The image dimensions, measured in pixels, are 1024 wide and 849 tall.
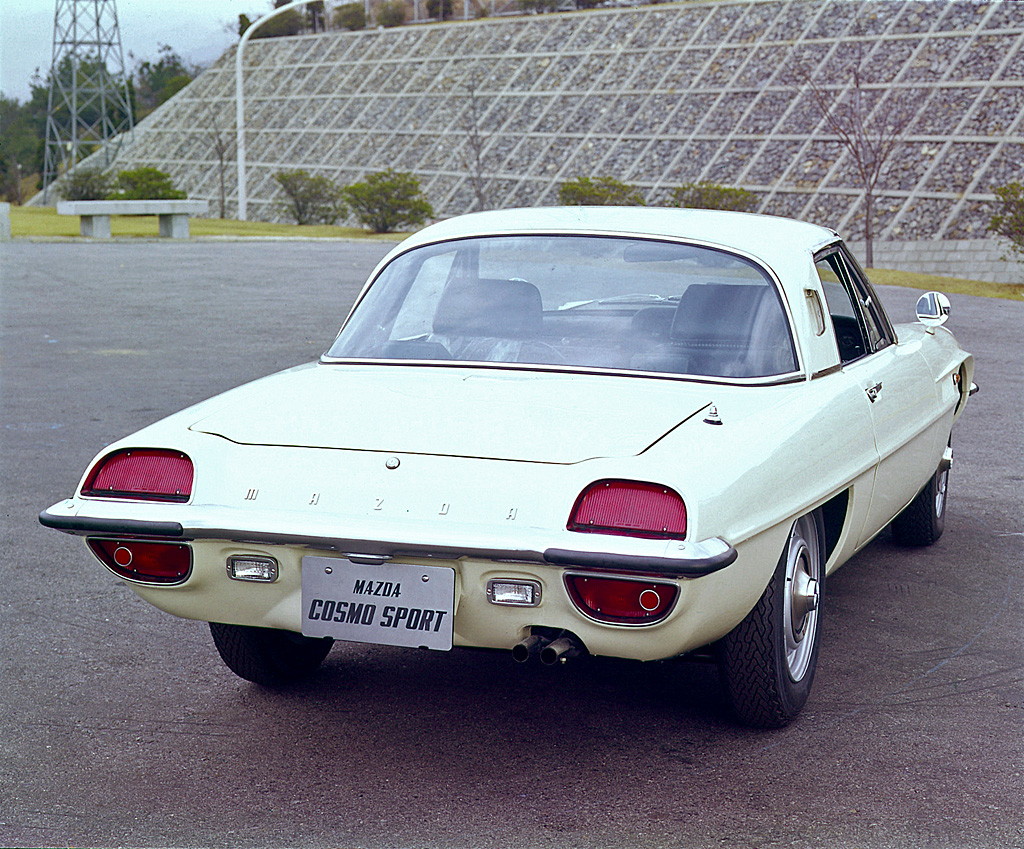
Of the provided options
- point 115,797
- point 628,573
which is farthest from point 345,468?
point 115,797

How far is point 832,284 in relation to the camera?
4816 millimetres

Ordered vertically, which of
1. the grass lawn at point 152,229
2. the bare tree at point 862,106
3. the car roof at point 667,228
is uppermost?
the bare tree at point 862,106

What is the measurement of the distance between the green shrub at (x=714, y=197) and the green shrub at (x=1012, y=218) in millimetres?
7978

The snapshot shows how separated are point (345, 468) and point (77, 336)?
11356 millimetres

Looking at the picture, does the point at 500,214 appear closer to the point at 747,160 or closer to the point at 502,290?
the point at 502,290

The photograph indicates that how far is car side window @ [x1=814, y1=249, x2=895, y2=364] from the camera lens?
489 centimetres

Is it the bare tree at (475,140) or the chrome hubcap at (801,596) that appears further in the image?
the bare tree at (475,140)

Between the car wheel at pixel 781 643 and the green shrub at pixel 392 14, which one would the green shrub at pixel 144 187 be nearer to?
the green shrub at pixel 392 14

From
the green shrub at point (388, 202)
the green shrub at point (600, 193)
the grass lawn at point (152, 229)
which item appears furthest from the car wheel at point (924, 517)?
the green shrub at point (388, 202)

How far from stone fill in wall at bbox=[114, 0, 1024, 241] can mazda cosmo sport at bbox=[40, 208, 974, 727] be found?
2651cm

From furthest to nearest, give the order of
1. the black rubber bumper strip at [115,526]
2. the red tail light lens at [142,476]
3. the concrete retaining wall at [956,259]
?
1. the concrete retaining wall at [956,259]
2. the red tail light lens at [142,476]
3. the black rubber bumper strip at [115,526]

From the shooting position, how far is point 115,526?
334cm

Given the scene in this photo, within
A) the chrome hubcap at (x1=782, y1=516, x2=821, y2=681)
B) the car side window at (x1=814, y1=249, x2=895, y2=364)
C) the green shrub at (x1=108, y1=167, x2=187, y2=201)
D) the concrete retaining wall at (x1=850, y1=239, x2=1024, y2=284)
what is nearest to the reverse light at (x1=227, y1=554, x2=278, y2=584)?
the chrome hubcap at (x1=782, y1=516, x2=821, y2=681)

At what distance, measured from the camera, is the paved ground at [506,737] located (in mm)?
3074
